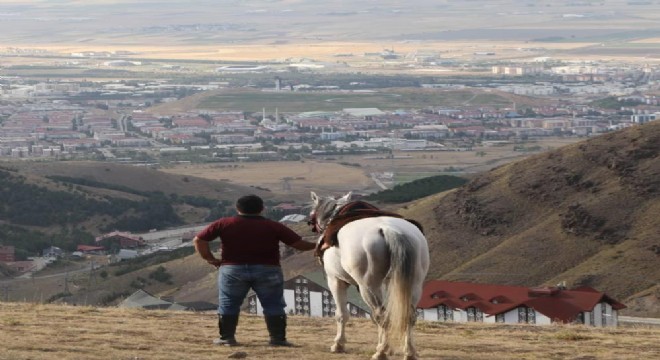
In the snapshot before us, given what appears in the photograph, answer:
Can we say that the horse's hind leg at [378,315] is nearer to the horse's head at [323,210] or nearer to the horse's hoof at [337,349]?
the horse's hoof at [337,349]

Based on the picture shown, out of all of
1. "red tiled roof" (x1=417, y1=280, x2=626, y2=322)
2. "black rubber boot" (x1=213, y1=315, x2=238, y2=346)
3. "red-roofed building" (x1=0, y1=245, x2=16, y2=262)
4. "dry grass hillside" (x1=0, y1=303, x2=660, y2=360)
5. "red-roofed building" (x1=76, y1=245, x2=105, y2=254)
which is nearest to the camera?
"dry grass hillside" (x1=0, y1=303, x2=660, y2=360)

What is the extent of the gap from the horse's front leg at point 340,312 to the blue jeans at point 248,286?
48cm

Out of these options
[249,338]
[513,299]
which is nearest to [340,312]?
[249,338]

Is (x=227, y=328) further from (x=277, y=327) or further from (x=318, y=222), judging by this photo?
(x=318, y=222)

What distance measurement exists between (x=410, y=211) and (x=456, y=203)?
6.67ft

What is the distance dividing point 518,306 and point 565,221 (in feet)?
60.5

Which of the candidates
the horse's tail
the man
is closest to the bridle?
the man

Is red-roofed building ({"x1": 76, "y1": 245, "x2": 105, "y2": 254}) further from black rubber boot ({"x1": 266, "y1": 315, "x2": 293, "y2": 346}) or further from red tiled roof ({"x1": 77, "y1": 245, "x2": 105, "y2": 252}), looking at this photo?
black rubber boot ({"x1": 266, "y1": 315, "x2": 293, "y2": 346})

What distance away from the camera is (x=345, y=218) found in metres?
13.8

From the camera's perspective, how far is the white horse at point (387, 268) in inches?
508

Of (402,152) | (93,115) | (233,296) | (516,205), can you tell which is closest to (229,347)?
(233,296)

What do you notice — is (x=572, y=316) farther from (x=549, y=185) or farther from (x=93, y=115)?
(x=93, y=115)

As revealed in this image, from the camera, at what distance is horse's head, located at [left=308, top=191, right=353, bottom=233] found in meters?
14.2

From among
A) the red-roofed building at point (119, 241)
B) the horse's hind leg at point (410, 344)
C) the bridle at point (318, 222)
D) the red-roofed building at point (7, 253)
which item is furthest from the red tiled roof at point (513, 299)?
the red-roofed building at point (119, 241)
